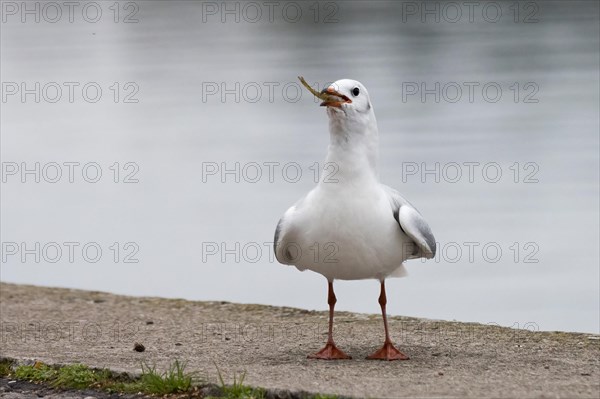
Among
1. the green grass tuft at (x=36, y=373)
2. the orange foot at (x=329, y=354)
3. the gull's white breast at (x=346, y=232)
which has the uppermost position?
the gull's white breast at (x=346, y=232)

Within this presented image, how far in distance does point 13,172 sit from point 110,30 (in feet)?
90.4

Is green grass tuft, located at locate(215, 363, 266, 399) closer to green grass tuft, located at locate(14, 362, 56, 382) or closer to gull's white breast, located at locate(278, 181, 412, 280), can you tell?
gull's white breast, located at locate(278, 181, 412, 280)

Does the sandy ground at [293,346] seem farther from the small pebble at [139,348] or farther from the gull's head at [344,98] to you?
the gull's head at [344,98]

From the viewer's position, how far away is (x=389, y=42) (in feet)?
114

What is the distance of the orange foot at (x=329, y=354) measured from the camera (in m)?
7.29

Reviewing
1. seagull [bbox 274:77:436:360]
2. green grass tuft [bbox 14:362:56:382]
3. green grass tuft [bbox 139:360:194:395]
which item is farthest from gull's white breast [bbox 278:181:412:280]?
green grass tuft [bbox 14:362:56:382]

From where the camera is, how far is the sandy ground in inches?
253

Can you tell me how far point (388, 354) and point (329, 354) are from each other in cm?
33

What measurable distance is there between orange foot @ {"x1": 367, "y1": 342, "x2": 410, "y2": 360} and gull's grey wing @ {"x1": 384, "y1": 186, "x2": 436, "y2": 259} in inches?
22.0

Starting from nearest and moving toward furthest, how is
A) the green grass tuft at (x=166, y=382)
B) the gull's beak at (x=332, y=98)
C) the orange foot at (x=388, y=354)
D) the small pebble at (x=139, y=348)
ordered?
the green grass tuft at (x=166, y=382)
the gull's beak at (x=332, y=98)
the orange foot at (x=388, y=354)
the small pebble at (x=139, y=348)

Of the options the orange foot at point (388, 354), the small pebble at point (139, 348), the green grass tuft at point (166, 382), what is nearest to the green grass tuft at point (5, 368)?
the small pebble at point (139, 348)

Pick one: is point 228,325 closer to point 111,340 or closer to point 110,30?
point 111,340

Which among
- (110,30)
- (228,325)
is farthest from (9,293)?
(110,30)

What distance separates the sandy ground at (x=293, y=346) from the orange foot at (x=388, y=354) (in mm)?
85
